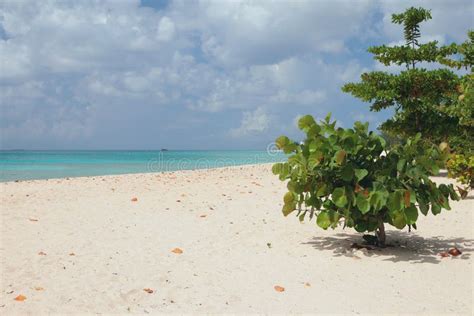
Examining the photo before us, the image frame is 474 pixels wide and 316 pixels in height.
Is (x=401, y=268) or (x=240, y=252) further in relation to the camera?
(x=240, y=252)

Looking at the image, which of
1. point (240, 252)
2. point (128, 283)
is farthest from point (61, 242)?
point (240, 252)

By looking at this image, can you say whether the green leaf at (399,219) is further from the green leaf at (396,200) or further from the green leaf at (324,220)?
the green leaf at (324,220)

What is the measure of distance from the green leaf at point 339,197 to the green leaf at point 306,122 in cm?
87

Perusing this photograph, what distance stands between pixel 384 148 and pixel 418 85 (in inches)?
493

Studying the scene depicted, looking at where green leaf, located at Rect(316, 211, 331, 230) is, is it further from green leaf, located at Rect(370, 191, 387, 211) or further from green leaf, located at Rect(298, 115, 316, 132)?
green leaf, located at Rect(298, 115, 316, 132)

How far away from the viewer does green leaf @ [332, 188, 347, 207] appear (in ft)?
19.2

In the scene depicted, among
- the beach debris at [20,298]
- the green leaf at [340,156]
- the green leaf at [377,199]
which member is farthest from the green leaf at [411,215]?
the beach debris at [20,298]

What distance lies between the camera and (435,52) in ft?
59.6

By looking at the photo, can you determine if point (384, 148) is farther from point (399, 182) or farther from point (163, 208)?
point (163, 208)

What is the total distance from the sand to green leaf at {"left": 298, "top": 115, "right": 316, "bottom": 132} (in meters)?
1.70

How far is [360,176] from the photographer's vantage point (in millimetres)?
5754

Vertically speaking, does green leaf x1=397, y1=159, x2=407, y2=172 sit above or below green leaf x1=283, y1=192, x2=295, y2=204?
above

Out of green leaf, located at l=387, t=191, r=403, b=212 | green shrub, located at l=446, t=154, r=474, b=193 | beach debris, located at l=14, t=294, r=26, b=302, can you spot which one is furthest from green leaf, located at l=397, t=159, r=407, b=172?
green shrub, located at l=446, t=154, r=474, b=193

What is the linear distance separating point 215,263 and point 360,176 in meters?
2.09
